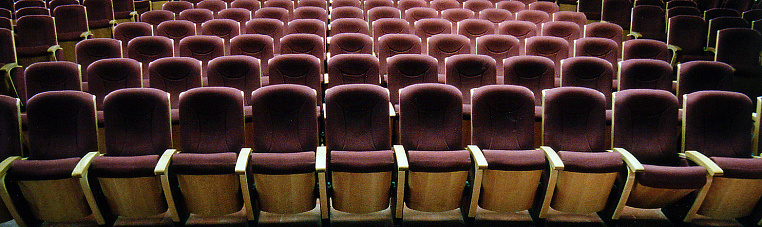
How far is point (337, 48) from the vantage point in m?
1.20

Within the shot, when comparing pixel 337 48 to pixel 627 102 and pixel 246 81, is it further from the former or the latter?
pixel 627 102

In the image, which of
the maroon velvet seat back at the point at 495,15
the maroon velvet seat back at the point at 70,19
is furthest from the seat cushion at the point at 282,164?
the maroon velvet seat back at the point at 70,19

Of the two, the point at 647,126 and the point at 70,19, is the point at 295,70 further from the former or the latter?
the point at 70,19

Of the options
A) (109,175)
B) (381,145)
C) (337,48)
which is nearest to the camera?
(109,175)

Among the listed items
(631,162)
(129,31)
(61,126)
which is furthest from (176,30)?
(631,162)

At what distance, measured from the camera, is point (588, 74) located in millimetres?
1021

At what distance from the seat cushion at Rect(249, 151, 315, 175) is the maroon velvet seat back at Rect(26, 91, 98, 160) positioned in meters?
0.30

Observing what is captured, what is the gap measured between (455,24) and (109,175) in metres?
1.09

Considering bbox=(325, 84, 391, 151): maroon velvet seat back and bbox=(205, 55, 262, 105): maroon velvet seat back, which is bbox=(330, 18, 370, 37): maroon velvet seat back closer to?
bbox=(205, 55, 262, 105): maroon velvet seat back

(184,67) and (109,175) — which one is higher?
(184,67)

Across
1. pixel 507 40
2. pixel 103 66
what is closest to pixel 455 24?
pixel 507 40

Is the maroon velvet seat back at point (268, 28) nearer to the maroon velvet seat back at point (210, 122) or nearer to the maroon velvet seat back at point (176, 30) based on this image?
the maroon velvet seat back at point (176, 30)

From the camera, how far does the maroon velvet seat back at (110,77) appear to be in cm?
100

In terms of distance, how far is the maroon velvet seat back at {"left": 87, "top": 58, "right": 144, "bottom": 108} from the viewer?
1.00m
